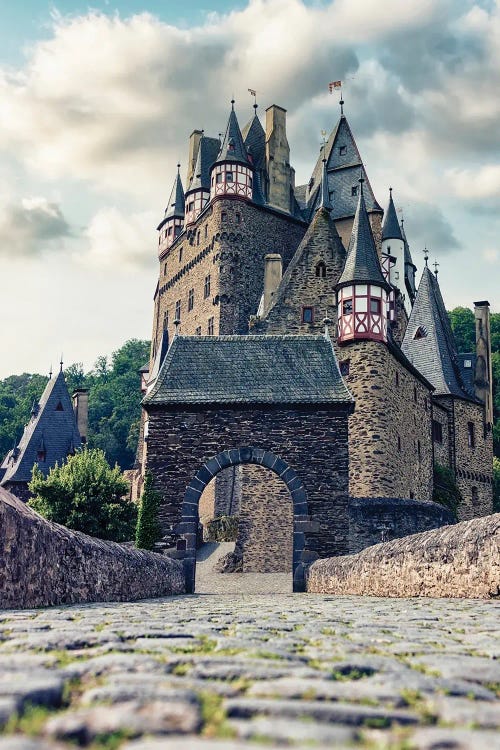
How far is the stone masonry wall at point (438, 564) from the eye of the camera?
27.7ft

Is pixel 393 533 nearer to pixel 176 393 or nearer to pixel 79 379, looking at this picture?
pixel 176 393

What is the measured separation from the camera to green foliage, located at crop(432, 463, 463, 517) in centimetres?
4095

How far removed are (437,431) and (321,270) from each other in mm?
10943

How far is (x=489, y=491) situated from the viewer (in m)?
45.7

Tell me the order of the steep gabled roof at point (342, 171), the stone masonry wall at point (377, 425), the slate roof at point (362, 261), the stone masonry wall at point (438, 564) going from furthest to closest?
the steep gabled roof at point (342, 171)
the slate roof at point (362, 261)
the stone masonry wall at point (377, 425)
the stone masonry wall at point (438, 564)

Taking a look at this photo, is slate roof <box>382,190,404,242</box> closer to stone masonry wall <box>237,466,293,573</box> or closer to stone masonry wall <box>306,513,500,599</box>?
stone masonry wall <box>237,466,293,573</box>

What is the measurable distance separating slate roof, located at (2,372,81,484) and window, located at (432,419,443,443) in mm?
22841

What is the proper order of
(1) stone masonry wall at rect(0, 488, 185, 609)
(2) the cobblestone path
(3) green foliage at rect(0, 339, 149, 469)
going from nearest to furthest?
(2) the cobblestone path → (1) stone masonry wall at rect(0, 488, 185, 609) → (3) green foliage at rect(0, 339, 149, 469)

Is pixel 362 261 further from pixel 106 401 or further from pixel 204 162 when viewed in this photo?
pixel 106 401

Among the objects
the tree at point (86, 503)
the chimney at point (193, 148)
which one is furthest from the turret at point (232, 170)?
the tree at point (86, 503)

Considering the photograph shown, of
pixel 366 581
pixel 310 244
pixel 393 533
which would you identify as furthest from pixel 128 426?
pixel 366 581

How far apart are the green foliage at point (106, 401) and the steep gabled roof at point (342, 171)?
100 ft

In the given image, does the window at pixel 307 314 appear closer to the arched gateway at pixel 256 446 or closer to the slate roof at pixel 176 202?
the arched gateway at pixel 256 446

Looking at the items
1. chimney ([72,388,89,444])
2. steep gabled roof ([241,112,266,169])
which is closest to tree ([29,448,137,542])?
chimney ([72,388,89,444])
